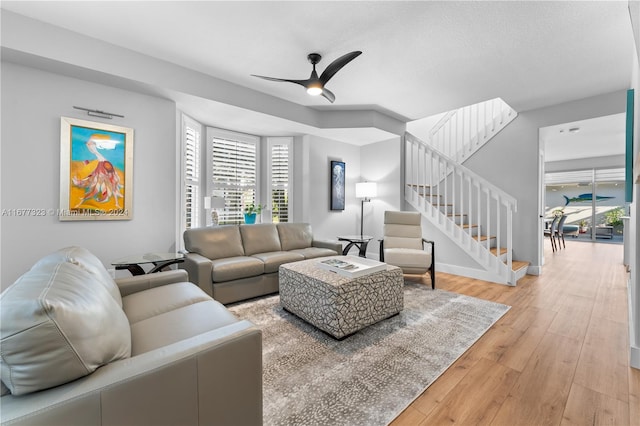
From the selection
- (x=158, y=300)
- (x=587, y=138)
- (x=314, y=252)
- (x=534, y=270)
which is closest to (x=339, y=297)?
(x=158, y=300)

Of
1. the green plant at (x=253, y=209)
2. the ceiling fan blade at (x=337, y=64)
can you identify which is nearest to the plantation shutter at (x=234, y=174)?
the green plant at (x=253, y=209)

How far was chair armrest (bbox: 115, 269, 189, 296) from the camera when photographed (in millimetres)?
2008

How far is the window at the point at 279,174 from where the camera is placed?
502 cm

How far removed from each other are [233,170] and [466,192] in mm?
4371

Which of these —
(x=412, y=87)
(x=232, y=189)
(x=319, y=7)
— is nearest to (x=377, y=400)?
(x=319, y=7)

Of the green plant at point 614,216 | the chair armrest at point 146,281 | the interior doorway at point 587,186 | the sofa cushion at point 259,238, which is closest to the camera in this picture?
the chair armrest at point 146,281

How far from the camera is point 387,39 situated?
100 inches

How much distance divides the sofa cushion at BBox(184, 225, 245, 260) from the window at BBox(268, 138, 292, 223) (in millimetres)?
1434

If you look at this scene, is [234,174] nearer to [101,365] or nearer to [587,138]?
[101,365]

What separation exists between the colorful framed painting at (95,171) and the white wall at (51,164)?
7 centimetres

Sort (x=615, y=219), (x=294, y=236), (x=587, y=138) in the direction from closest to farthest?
(x=294, y=236) → (x=587, y=138) → (x=615, y=219)

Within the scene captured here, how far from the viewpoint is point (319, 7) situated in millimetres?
2139

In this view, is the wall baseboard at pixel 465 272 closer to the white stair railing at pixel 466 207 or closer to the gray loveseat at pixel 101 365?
the white stair railing at pixel 466 207

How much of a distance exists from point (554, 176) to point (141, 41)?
11.0 metres
